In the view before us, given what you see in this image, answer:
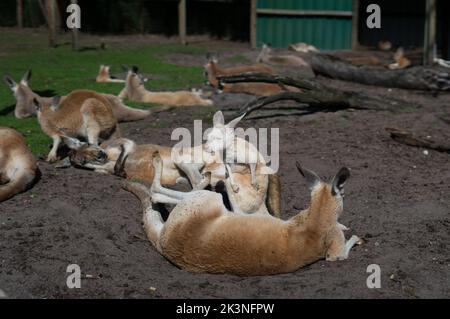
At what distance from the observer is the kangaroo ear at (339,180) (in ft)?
15.4

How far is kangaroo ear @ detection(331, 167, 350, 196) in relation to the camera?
469 cm

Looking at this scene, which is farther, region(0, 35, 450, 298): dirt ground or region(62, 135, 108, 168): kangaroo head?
region(62, 135, 108, 168): kangaroo head

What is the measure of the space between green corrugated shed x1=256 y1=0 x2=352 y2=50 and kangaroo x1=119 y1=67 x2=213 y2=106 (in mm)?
8725

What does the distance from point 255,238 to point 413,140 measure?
4140mm

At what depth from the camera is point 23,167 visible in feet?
22.0

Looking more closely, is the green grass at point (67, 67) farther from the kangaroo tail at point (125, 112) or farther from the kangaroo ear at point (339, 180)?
the kangaroo ear at point (339, 180)

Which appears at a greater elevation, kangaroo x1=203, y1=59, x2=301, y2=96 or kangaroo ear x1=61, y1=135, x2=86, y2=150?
kangaroo x1=203, y1=59, x2=301, y2=96

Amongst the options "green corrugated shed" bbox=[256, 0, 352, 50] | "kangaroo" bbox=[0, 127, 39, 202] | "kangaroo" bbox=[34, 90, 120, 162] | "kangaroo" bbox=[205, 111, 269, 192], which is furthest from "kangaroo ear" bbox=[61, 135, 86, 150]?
"green corrugated shed" bbox=[256, 0, 352, 50]

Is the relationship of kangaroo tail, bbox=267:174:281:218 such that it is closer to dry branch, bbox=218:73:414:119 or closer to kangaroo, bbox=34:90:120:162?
kangaroo, bbox=34:90:120:162

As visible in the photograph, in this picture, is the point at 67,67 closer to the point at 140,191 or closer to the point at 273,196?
the point at 140,191

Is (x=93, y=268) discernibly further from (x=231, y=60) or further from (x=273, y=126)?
(x=231, y=60)

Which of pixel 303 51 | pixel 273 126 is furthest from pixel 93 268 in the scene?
pixel 303 51

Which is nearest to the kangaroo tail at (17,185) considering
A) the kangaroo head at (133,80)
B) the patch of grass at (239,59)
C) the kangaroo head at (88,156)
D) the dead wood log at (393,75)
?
the kangaroo head at (88,156)

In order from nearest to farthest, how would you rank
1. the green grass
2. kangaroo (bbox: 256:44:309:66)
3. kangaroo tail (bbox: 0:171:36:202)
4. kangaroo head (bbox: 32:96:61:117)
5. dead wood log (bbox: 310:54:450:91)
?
kangaroo tail (bbox: 0:171:36:202), kangaroo head (bbox: 32:96:61:117), the green grass, dead wood log (bbox: 310:54:450:91), kangaroo (bbox: 256:44:309:66)
